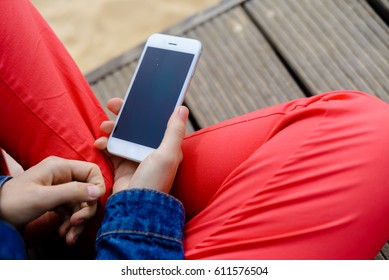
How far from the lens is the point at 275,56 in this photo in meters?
1.19

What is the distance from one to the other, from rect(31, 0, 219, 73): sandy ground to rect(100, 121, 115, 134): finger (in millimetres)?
749

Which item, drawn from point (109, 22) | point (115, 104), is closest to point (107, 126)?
point (115, 104)

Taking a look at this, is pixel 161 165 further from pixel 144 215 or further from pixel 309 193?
pixel 309 193

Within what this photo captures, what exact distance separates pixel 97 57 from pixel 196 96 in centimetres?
53

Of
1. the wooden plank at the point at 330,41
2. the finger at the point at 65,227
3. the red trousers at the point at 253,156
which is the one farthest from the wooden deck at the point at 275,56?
the finger at the point at 65,227

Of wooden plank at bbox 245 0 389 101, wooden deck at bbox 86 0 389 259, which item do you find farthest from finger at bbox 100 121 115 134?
wooden plank at bbox 245 0 389 101

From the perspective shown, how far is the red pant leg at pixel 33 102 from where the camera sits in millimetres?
672

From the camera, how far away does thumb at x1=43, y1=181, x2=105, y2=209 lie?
590mm

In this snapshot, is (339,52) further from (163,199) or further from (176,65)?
(163,199)

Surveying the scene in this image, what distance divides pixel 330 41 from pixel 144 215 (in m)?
0.85

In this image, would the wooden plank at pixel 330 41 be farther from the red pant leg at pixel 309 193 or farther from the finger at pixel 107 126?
the finger at pixel 107 126

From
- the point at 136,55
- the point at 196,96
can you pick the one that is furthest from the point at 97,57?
the point at 196,96

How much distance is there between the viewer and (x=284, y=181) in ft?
1.94

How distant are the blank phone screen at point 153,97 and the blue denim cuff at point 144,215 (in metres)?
0.18
